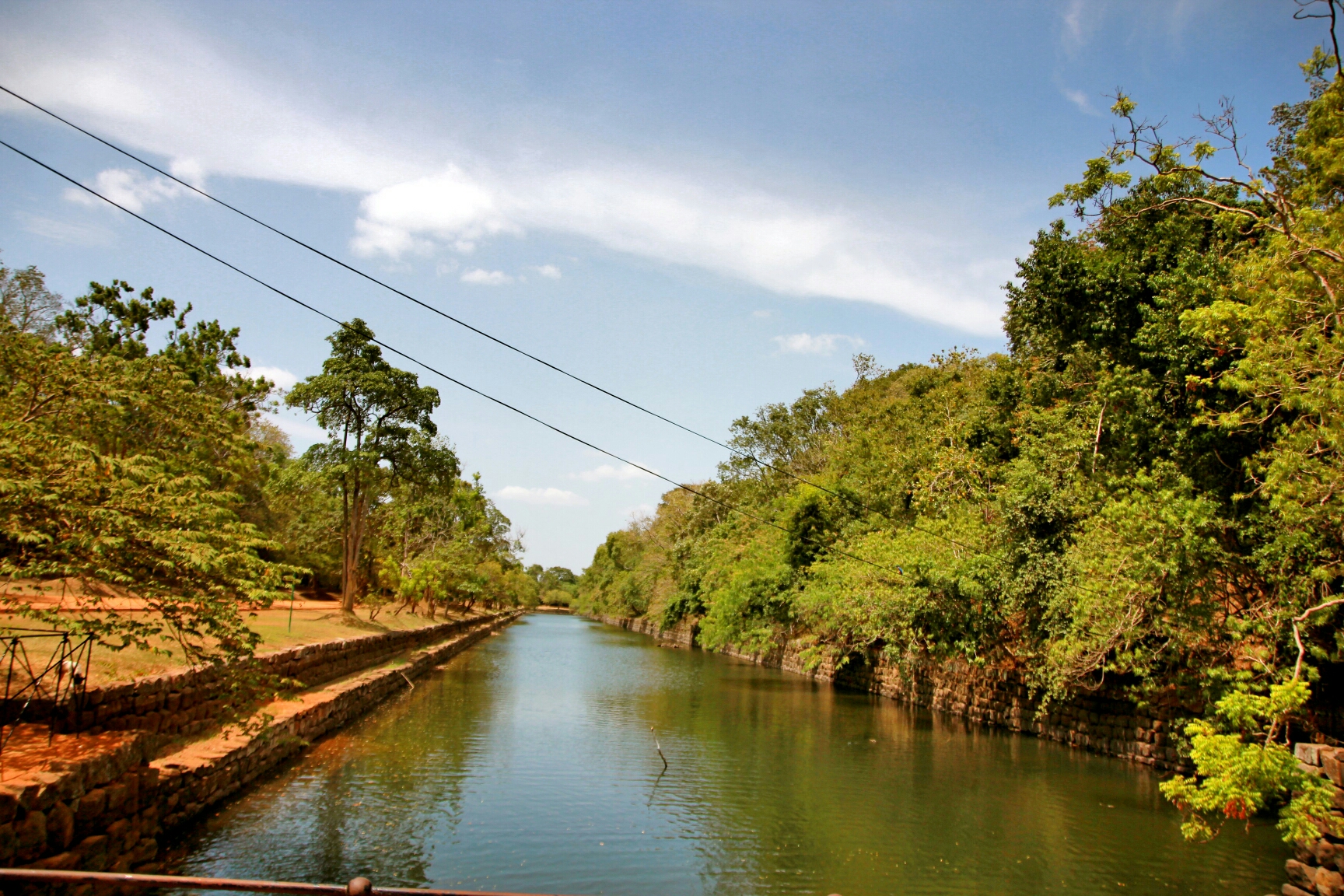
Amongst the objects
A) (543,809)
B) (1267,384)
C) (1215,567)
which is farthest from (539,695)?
(1267,384)

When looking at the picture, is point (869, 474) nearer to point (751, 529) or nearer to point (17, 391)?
point (751, 529)

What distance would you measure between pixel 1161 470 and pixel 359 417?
67.5 feet

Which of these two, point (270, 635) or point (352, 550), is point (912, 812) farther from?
point (352, 550)

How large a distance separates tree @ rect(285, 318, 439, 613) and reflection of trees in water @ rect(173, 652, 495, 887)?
31.1ft

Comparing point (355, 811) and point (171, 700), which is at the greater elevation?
point (171, 700)

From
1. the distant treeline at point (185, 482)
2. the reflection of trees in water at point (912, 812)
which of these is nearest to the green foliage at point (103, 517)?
the distant treeline at point (185, 482)

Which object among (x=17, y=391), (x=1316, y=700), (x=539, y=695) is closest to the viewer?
(x=17, y=391)

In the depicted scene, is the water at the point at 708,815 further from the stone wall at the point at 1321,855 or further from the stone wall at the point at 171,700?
the stone wall at the point at 171,700

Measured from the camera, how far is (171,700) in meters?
9.73

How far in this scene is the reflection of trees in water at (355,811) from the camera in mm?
7840

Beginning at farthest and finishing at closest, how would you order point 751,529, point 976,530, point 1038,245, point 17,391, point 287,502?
point 751,529, point 287,502, point 976,530, point 1038,245, point 17,391

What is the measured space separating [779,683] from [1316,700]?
16.7m

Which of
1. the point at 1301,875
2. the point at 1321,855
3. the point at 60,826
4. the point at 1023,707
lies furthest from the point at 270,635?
the point at 1321,855

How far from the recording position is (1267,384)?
31.6 ft
